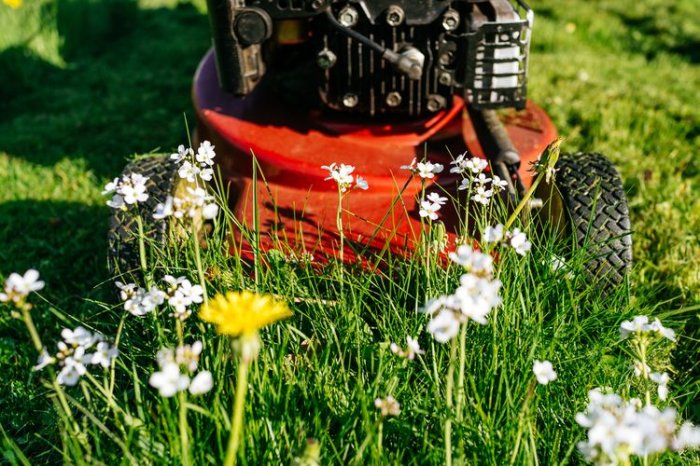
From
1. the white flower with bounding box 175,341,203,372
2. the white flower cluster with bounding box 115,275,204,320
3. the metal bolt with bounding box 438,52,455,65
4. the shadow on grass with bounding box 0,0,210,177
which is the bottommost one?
the shadow on grass with bounding box 0,0,210,177

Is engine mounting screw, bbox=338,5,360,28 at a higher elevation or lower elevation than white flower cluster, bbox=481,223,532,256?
higher

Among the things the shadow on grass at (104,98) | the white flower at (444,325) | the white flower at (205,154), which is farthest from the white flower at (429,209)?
the shadow on grass at (104,98)

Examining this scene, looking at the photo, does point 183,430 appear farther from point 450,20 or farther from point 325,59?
point 450,20

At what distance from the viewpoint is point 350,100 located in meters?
1.96

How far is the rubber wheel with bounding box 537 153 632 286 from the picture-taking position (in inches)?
64.0

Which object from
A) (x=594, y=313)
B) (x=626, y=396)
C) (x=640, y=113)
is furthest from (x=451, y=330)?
(x=640, y=113)

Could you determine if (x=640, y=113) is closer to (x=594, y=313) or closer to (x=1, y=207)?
(x=594, y=313)

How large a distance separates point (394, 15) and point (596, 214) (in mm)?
699

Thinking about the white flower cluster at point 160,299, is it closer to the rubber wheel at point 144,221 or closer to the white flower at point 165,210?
the white flower at point 165,210

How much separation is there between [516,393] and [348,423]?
0.31m

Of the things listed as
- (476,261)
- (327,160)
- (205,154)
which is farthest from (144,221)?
(476,261)

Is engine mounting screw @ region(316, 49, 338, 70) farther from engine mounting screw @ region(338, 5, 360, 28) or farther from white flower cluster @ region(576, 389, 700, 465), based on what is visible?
white flower cluster @ region(576, 389, 700, 465)

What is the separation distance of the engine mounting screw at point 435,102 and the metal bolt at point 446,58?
103 mm

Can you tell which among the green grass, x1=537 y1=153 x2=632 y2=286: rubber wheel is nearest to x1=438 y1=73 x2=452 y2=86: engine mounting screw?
x1=537 y1=153 x2=632 y2=286: rubber wheel
